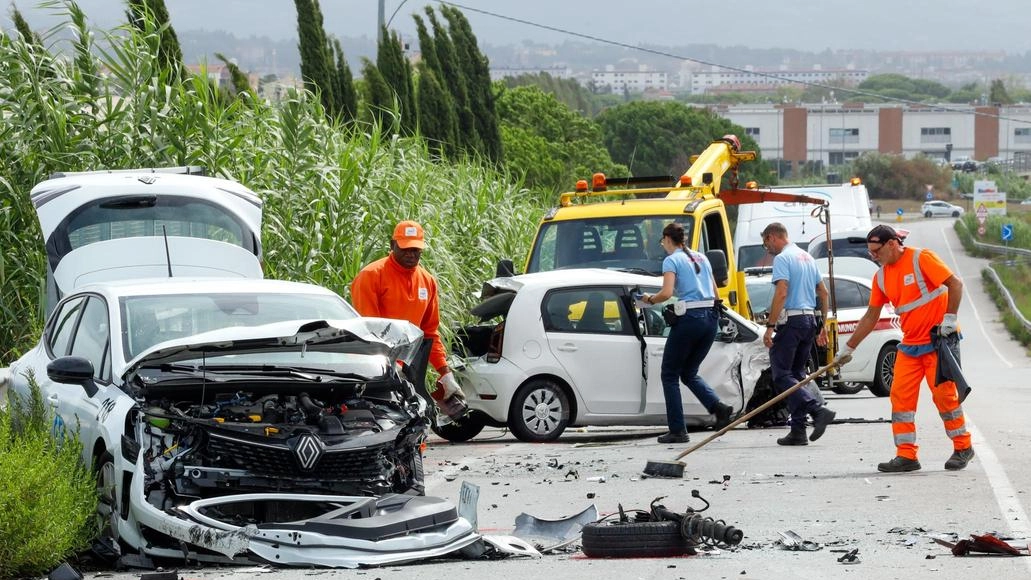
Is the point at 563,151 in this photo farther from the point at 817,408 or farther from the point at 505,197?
the point at 817,408

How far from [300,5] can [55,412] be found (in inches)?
850

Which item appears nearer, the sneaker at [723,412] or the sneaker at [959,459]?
the sneaker at [959,459]

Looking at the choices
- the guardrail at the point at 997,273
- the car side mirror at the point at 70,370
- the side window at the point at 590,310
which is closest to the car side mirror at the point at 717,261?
the side window at the point at 590,310

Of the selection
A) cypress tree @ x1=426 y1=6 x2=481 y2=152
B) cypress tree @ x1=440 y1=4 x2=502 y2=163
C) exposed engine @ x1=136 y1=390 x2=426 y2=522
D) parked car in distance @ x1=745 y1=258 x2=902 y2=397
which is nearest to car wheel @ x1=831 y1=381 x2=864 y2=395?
parked car in distance @ x1=745 y1=258 x2=902 y2=397

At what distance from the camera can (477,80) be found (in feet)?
136

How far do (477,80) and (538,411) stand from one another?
28616 mm

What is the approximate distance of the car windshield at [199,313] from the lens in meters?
8.65

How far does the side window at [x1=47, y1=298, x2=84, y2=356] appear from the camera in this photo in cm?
940

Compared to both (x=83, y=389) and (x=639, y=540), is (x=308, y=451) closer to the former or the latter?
(x=83, y=389)

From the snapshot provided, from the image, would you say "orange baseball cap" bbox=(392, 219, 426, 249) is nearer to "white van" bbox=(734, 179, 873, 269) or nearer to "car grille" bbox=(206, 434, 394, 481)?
"car grille" bbox=(206, 434, 394, 481)

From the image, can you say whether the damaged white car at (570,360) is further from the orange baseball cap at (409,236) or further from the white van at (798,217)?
the white van at (798,217)

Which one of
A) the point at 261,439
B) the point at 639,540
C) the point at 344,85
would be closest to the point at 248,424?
the point at 261,439

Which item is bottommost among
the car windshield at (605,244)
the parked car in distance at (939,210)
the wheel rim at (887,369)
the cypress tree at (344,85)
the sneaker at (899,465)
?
the parked car in distance at (939,210)

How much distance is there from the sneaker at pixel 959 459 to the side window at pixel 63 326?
5822 millimetres
